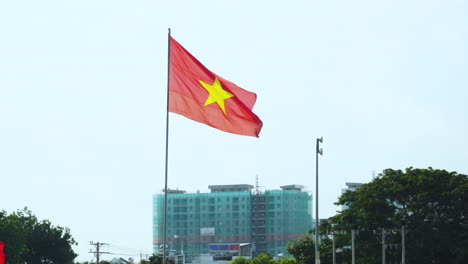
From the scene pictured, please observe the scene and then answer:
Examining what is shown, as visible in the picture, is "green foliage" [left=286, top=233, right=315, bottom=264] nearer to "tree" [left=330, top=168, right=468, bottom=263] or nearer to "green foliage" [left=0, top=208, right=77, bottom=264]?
"tree" [left=330, top=168, right=468, bottom=263]

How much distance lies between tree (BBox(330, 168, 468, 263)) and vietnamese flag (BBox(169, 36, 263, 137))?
160 ft

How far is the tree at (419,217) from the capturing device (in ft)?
242

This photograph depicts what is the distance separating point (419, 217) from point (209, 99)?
5008cm

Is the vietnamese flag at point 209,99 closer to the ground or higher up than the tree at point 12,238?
higher up

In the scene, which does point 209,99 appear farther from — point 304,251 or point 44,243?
point 44,243

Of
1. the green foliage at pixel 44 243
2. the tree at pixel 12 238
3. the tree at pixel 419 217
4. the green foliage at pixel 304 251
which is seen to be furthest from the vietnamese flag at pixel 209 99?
the green foliage at pixel 44 243

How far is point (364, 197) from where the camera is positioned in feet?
252

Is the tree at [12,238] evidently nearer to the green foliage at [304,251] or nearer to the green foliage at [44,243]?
the green foliage at [44,243]

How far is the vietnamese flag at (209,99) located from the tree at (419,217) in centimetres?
4862

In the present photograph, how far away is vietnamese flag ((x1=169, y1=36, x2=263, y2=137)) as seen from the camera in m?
26.8

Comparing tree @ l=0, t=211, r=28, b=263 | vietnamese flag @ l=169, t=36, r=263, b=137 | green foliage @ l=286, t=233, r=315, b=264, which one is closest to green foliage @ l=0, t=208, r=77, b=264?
tree @ l=0, t=211, r=28, b=263

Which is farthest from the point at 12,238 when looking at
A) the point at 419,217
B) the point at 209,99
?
the point at 209,99

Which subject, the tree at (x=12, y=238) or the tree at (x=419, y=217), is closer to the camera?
the tree at (x=419, y=217)

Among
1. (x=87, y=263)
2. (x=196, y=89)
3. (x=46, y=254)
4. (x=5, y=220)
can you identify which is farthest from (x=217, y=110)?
(x=87, y=263)
